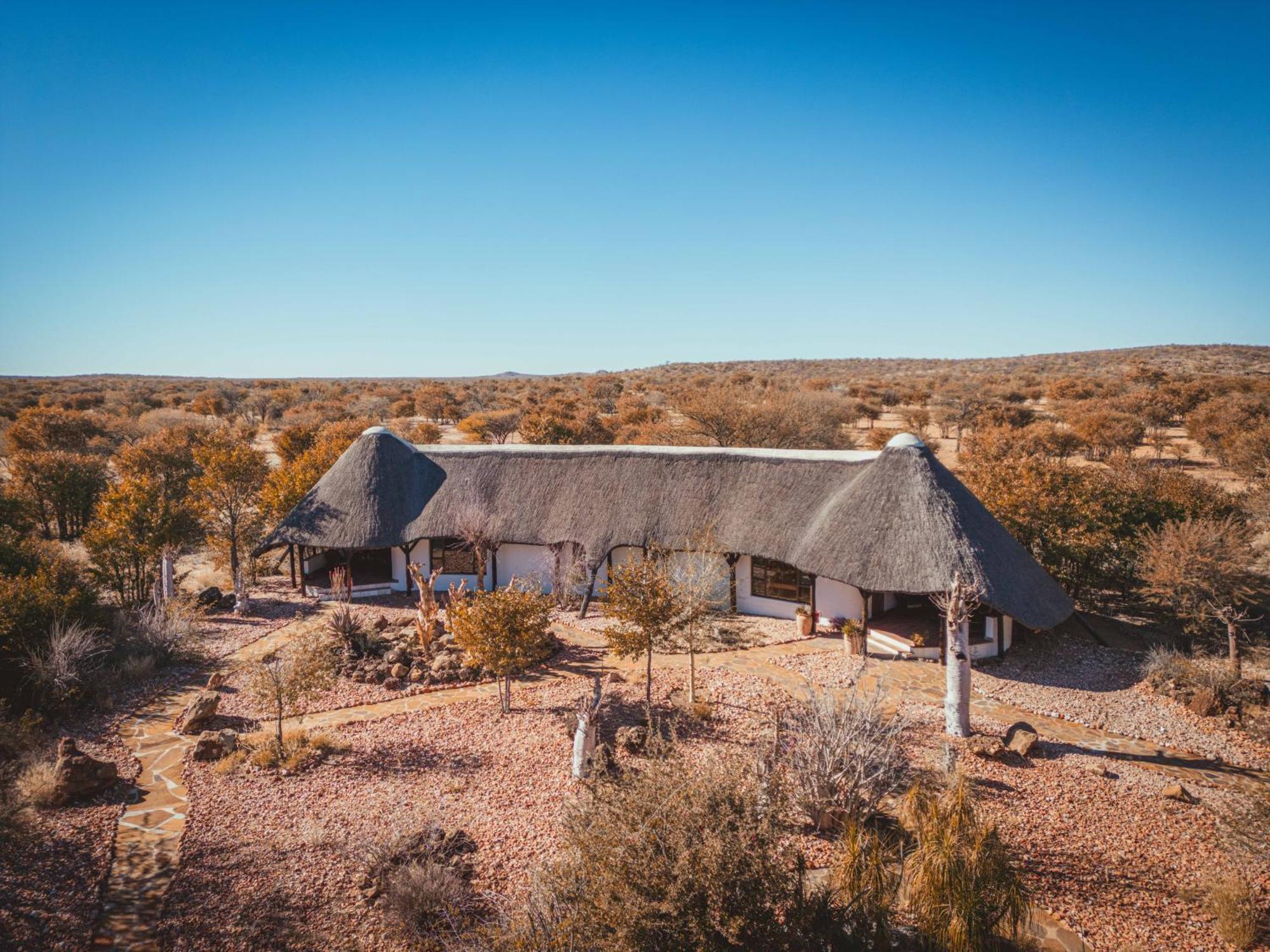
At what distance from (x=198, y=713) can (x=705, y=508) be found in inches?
533

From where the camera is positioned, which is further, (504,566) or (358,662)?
(504,566)

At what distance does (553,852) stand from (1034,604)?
488 inches

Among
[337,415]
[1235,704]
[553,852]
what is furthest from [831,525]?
[337,415]

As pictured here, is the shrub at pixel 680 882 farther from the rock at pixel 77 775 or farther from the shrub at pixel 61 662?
the shrub at pixel 61 662

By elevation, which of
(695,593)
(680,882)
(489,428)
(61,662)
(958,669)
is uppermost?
(489,428)

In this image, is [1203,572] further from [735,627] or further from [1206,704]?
[735,627]

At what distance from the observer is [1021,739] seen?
468 inches

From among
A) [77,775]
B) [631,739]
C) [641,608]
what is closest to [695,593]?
[641,608]

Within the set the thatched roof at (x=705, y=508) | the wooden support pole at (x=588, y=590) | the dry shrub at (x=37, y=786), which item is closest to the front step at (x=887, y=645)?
the thatched roof at (x=705, y=508)

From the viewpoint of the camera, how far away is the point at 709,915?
5855 millimetres

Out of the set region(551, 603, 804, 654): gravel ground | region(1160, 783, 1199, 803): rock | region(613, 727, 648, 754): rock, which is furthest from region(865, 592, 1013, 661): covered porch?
region(613, 727, 648, 754): rock

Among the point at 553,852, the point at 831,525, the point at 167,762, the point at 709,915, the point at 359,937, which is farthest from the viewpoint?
the point at 831,525

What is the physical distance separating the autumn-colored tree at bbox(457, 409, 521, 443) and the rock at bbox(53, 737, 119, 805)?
34035 millimetres

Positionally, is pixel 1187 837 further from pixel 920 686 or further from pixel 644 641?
pixel 644 641
